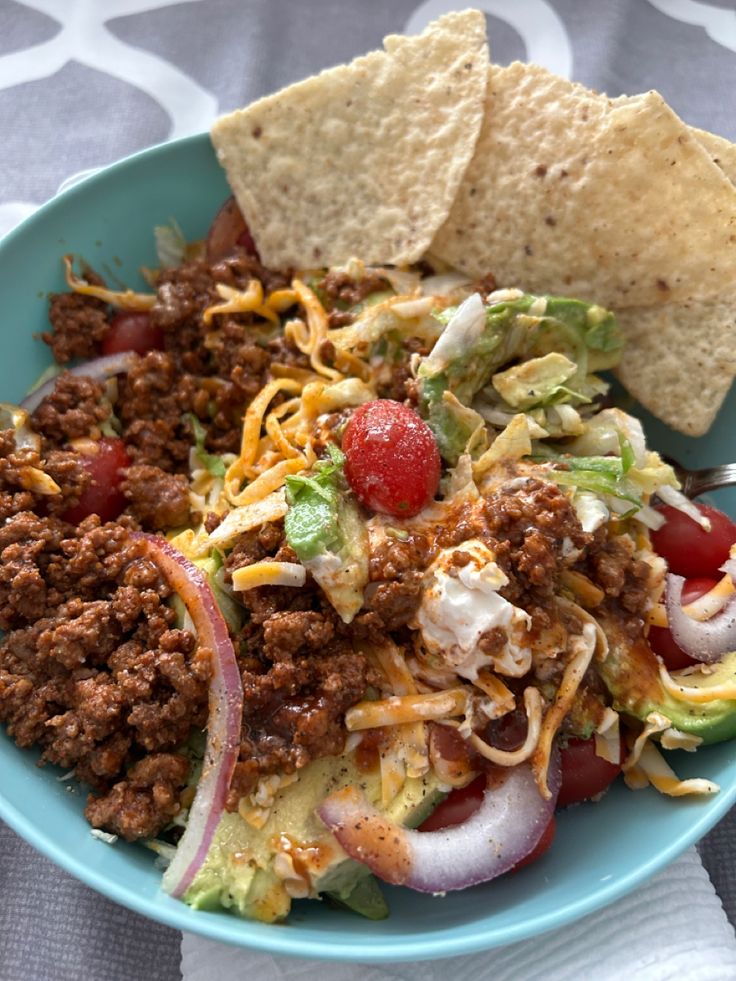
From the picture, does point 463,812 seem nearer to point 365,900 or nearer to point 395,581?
point 365,900

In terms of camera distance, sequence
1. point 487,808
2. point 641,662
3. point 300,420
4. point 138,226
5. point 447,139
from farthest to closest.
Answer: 1. point 138,226
2. point 447,139
3. point 300,420
4. point 641,662
5. point 487,808

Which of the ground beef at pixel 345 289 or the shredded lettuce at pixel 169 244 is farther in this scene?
the shredded lettuce at pixel 169 244

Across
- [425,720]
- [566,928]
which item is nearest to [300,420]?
[425,720]

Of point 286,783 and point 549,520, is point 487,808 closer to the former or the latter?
point 286,783

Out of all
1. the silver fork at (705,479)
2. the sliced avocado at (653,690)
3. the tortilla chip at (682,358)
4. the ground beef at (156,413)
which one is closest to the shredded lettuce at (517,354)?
the tortilla chip at (682,358)

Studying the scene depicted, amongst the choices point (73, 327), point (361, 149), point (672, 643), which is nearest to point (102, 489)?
point (73, 327)

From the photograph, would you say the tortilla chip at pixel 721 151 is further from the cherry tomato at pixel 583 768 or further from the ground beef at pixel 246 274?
the cherry tomato at pixel 583 768

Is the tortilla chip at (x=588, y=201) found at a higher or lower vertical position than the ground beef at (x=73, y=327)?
higher
